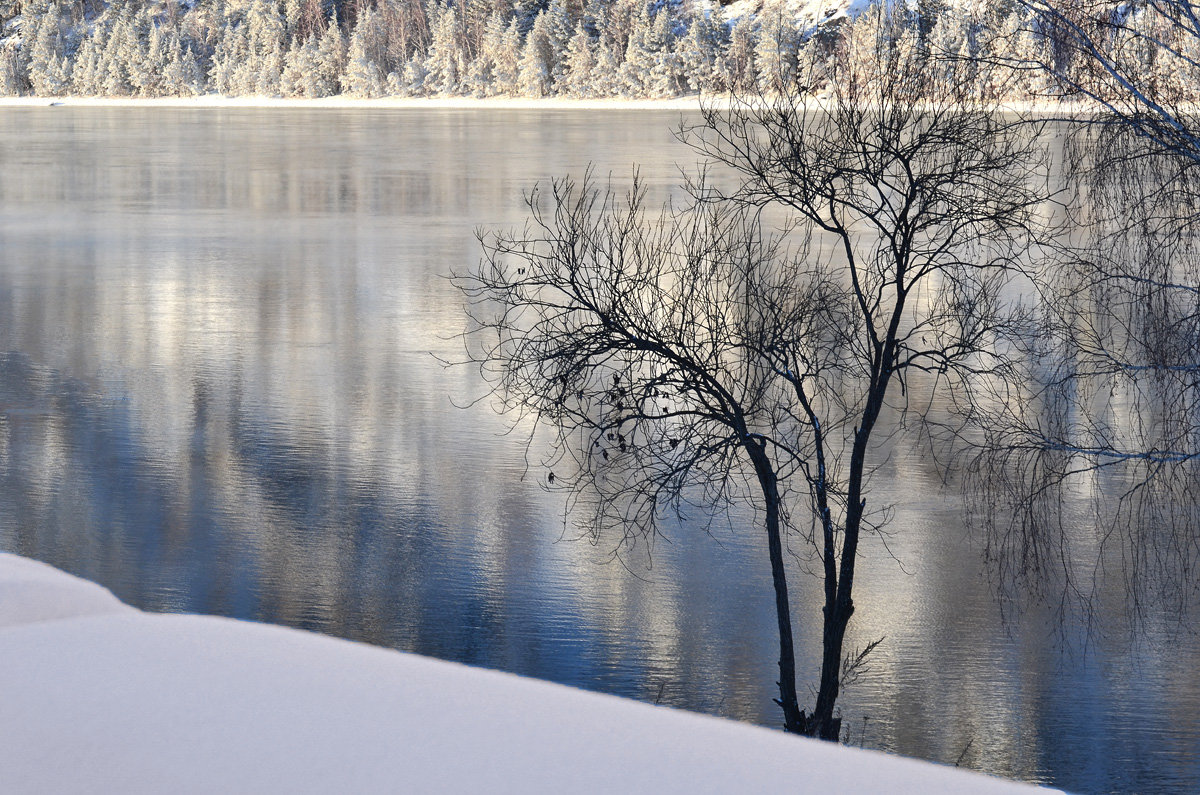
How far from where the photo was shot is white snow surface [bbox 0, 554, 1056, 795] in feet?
9.32

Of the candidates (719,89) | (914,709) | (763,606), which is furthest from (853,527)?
(719,89)

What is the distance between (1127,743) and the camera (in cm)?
1052

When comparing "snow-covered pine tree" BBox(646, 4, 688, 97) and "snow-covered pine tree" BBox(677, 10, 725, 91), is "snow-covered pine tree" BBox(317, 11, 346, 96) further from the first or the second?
"snow-covered pine tree" BBox(677, 10, 725, 91)

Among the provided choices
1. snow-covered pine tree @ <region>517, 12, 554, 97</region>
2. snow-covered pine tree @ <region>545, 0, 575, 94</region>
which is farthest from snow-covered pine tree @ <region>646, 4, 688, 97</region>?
snow-covered pine tree @ <region>517, 12, 554, 97</region>

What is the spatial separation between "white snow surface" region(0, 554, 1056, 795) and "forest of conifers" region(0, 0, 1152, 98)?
9971cm

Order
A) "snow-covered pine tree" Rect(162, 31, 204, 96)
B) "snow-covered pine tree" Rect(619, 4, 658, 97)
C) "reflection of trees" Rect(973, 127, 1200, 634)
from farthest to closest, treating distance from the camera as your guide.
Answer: "snow-covered pine tree" Rect(162, 31, 204, 96) → "snow-covered pine tree" Rect(619, 4, 658, 97) → "reflection of trees" Rect(973, 127, 1200, 634)

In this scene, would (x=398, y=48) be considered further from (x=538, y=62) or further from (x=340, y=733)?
(x=340, y=733)

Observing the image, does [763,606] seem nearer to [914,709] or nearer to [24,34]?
[914,709]

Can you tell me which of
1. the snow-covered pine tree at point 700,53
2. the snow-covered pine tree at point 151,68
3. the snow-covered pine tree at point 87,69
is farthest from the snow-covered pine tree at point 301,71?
the snow-covered pine tree at point 700,53

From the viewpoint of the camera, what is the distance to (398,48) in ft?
441

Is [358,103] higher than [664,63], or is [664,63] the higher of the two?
[664,63]

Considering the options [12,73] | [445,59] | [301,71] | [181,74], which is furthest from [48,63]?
[445,59]

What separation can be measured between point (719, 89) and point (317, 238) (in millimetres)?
75433

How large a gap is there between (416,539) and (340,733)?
38.2 feet
